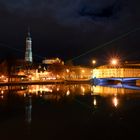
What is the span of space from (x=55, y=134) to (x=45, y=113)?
5878mm

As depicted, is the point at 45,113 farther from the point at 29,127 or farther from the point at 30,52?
the point at 30,52

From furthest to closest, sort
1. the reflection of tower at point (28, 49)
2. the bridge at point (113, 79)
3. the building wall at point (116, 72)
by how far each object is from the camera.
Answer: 1. the reflection of tower at point (28, 49)
2. the building wall at point (116, 72)
3. the bridge at point (113, 79)

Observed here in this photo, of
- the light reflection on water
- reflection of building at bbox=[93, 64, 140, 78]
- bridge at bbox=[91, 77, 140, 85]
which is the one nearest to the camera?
the light reflection on water

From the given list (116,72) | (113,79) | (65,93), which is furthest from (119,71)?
(65,93)

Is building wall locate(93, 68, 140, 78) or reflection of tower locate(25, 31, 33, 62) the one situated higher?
reflection of tower locate(25, 31, 33, 62)

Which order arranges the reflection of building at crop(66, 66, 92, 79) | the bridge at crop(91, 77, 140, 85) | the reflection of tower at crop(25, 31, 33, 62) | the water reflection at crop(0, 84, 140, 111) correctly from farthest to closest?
1. the reflection of tower at crop(25, 31, 33, 62)
2. the reflection of building at crop(66, 66, 92, 79)
3. the bridge at crop(91, 77, 140, 85)
4. the water reflection at crop(0, 84, 140, 111)

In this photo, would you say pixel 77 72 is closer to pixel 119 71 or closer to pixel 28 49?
pixel 119 71

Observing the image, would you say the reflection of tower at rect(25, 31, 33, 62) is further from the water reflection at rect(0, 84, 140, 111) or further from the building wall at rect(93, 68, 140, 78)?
the water reflection at rect(0, 84, 140, 111)

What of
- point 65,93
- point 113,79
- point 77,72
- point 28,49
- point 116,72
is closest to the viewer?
point 65,93

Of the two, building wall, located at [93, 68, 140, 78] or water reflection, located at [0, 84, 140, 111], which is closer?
water reflection, located at [0, 84, 140, 111]

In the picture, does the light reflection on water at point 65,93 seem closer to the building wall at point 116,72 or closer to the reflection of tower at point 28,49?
the building wall at point 116,72

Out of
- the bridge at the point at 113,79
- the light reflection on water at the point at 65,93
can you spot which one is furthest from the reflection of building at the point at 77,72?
the light reflection on water at the point at 65,93

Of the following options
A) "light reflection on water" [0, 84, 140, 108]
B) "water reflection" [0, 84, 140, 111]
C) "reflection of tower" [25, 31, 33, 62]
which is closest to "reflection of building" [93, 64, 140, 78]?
"reflection of tower" [25, 31, 33, 62]

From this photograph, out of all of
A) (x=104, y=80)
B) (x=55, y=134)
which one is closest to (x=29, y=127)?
(x=55, y=134)
